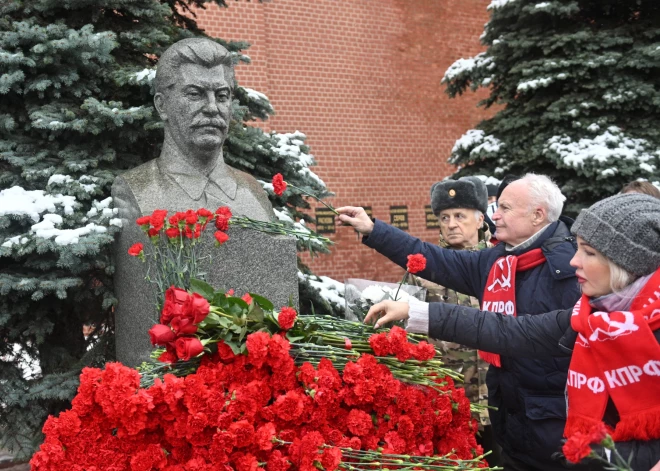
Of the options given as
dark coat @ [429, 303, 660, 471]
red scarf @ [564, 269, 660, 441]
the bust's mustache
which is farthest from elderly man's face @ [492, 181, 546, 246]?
the bust's mustache

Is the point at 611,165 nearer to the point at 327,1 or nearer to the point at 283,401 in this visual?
the point at 327,1

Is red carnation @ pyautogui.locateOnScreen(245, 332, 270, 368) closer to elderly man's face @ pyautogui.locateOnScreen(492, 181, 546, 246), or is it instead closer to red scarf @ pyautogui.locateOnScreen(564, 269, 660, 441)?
red scarf @ pyautogui.locateOnScreen(564, 269, 660, 441)

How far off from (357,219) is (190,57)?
121cm

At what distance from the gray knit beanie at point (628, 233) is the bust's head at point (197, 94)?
2.03m

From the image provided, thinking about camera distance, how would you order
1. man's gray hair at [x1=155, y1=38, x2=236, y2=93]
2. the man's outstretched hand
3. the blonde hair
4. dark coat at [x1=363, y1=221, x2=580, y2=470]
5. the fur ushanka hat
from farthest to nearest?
the fur ushanka hat < man's gray hair at [x1=155, y1=38, x2=236, y2=93] < the man's outstretched hand < dark coat at [x1=363, y1=221, x2=580, y2=470] < the blonde hair

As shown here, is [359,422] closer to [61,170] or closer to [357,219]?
[357,219]

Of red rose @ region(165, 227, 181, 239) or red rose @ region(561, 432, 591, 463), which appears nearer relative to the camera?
red rose @ region(561, 432, 591, 463)

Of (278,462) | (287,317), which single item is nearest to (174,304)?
(287,317)

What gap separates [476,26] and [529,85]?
5.12 m

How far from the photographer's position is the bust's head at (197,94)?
3.56 m

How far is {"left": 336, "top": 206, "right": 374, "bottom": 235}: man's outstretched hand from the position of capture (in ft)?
9.77

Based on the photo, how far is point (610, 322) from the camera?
1.90 meters

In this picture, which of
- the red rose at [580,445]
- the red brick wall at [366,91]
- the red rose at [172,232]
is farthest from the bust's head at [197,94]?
the red brick wall at [366,91]

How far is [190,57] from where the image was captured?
140 inches
